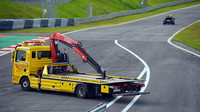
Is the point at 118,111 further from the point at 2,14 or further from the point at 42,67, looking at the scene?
the point at 2,14

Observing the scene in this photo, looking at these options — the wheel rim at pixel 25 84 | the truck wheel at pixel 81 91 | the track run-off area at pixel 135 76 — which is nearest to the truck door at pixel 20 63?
the wheel rim at pixel 25 84

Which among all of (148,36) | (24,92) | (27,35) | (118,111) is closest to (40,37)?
(27,35)

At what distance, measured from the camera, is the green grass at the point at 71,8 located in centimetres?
5241

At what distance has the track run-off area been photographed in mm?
13391

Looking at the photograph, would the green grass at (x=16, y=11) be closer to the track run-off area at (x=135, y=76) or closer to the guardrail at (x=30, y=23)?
the guardrail at (x=30, y=23)

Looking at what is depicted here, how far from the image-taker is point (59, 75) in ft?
53.9

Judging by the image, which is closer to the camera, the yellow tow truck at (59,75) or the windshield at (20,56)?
the yellow tow truck at (59,75)

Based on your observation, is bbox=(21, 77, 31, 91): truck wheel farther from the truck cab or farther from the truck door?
the truck door

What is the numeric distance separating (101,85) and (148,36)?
26.0 m

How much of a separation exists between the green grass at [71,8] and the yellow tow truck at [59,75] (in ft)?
111

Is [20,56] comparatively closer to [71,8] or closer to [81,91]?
[81,91]

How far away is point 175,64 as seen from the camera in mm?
24156

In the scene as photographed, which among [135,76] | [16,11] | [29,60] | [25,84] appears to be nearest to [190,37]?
[135,76]

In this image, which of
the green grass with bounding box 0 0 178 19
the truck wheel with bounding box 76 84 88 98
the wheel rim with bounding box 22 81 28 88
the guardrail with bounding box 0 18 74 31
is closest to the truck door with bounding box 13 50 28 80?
the wheel rim with bounding box 22 81 28 88
